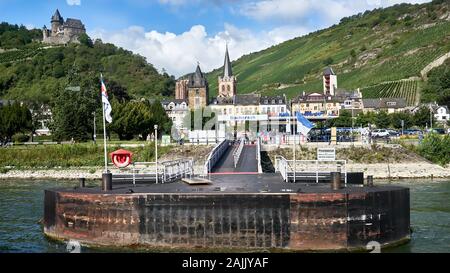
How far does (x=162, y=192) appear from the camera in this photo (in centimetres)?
2627

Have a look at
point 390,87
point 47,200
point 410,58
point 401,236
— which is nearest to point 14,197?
point 47,200

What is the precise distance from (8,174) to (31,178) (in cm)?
362

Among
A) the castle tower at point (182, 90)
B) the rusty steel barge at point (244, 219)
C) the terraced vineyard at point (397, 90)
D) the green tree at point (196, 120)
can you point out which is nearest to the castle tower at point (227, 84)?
the castle tower at point (182, 90)

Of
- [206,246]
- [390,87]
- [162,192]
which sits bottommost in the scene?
[206,246]

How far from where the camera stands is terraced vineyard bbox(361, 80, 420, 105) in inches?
5753

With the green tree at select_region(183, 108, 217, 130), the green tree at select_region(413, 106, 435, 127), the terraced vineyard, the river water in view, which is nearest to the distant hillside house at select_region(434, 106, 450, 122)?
the terraced vineyard

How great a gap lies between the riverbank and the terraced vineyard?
86.5 m

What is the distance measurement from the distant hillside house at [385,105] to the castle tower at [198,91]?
123ft

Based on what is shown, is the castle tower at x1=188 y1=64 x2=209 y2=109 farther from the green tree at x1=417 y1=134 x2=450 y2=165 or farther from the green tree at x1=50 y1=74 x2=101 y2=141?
the green tree at x1=417 y1=134 x2=450 y2=165

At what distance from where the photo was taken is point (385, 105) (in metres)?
138

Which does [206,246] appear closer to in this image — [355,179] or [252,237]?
[252,237]

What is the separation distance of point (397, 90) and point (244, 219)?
133 metres

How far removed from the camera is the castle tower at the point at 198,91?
481 ft

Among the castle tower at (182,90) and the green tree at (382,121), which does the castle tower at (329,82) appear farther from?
the green tree at (382,121)
